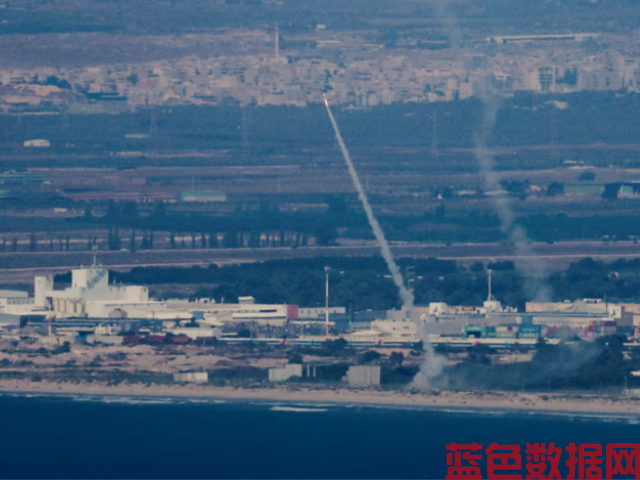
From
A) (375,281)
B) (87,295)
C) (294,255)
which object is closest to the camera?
(87,295)

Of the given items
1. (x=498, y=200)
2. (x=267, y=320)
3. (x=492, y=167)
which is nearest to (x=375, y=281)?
(x=267, y=320)

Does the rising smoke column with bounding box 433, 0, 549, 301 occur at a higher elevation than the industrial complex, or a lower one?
higher

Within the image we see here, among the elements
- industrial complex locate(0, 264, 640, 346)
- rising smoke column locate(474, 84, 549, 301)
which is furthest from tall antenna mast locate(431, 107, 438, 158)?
industrial complex locate(0, 264, 640, 346)

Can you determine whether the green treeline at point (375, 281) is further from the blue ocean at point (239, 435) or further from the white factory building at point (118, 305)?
the blue ocean at point (239, 435)

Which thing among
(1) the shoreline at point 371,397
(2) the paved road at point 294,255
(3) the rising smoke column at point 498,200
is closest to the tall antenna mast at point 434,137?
(3) the rising smoke column at point 498,200

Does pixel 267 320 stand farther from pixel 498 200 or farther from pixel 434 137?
pixel 434 137

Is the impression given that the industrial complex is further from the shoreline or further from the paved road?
the paved road
